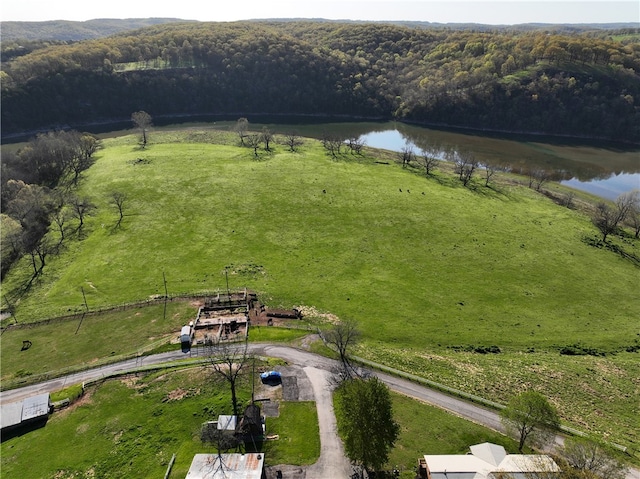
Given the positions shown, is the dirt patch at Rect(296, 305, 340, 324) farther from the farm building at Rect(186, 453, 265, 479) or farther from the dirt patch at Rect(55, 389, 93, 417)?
the dirt patch at Rect(55, 389, 93, 417)

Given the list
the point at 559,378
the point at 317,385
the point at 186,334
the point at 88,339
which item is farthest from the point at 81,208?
the point at 559,378

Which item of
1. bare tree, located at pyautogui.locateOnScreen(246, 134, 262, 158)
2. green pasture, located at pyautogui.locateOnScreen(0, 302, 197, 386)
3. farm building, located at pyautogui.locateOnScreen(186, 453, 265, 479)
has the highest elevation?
bare tree, located at pyautogui.locateOnScreen(246, 134, 262, 158)

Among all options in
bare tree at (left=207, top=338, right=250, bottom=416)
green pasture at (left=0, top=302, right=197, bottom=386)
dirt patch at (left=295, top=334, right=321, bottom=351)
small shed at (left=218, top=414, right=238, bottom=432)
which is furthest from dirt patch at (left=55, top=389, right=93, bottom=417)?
dirt patch at (left=295, top=334, right=321, bottom=351)

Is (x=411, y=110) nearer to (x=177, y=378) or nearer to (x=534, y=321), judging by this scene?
(x=534, y=321)

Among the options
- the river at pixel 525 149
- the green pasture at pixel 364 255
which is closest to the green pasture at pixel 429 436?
the green pasture at pixel 364 255

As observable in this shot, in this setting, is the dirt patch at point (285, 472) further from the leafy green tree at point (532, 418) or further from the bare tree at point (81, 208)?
the bare tree at point (81, 208)

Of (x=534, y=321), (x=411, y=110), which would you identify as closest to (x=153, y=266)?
(x=534, y=321)
